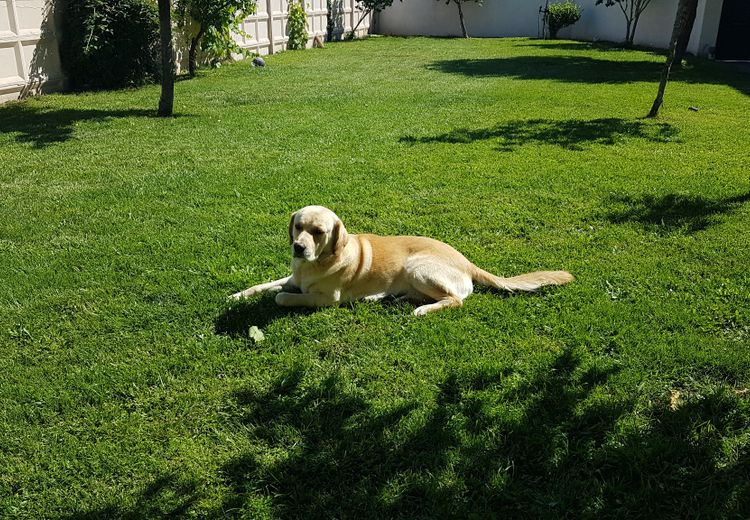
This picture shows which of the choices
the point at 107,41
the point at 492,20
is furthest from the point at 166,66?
the point at 492,20

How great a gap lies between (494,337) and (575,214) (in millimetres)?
2869

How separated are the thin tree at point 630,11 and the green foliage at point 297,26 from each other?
42.0 feet

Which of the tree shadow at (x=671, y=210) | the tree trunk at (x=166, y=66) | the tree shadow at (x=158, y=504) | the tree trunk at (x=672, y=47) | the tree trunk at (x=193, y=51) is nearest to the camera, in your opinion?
the tree shadow at (x=158, y=504)

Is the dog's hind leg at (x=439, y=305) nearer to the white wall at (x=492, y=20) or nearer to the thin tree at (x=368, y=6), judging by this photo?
the thin tree at (x=368, y=6)

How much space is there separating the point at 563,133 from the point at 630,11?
63.7ft

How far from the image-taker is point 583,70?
1733 centimetres

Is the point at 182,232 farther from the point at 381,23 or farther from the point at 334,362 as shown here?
the point at 381,23

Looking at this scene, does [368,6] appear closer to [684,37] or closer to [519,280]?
[684,37]

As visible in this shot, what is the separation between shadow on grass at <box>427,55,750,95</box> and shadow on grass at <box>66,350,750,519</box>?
13.5 meters

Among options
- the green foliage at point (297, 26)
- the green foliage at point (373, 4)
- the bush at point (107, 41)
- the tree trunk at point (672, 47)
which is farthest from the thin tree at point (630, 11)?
the bush at point (107, 41)

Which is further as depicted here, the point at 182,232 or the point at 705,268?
the point at 182,232

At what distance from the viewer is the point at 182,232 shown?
19.1 ft

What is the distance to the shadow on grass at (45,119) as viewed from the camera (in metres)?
9.34

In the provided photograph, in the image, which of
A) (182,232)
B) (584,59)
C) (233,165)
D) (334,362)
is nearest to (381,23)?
(584,59)
